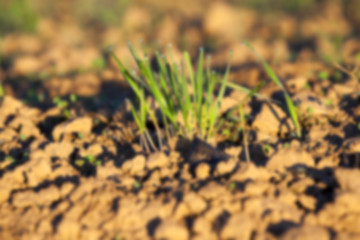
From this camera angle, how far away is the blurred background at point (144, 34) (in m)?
4.43

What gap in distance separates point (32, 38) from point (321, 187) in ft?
15.2

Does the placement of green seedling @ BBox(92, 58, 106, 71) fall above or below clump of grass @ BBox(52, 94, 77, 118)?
above

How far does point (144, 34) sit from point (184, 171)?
3.92 m

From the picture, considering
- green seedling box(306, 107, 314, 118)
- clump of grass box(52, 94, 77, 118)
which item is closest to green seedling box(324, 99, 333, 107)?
green seedling box(306, 107, 314, 118)

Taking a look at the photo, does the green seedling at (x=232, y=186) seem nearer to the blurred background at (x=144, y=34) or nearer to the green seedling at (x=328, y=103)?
the green seedling at (x=328, y=103)

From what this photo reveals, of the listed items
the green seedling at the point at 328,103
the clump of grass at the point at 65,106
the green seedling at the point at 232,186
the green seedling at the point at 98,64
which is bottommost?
the green seedling at the point at 232,186

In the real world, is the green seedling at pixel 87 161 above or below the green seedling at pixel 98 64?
below

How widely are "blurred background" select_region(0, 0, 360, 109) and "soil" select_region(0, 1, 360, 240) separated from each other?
1.48ft

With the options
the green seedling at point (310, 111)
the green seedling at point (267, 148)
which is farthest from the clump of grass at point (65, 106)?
the green seedling at point (310, 111)

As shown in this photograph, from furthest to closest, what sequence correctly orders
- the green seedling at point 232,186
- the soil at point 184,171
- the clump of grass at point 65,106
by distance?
the clump of grass at point 65,106, the green seedling at point 232,186, the soil at point 184,171

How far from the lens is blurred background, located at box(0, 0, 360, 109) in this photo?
14.5 ft

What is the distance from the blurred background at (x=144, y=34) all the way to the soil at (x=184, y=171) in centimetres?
45

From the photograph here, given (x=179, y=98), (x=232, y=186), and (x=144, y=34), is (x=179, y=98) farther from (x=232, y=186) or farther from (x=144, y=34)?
(x=144, y=34)

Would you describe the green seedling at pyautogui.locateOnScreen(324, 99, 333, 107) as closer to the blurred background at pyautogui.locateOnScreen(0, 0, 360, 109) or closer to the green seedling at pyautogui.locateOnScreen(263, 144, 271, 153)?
the green seedling at pyautogui.locateOnScreen(263, 144, 271, 153)
